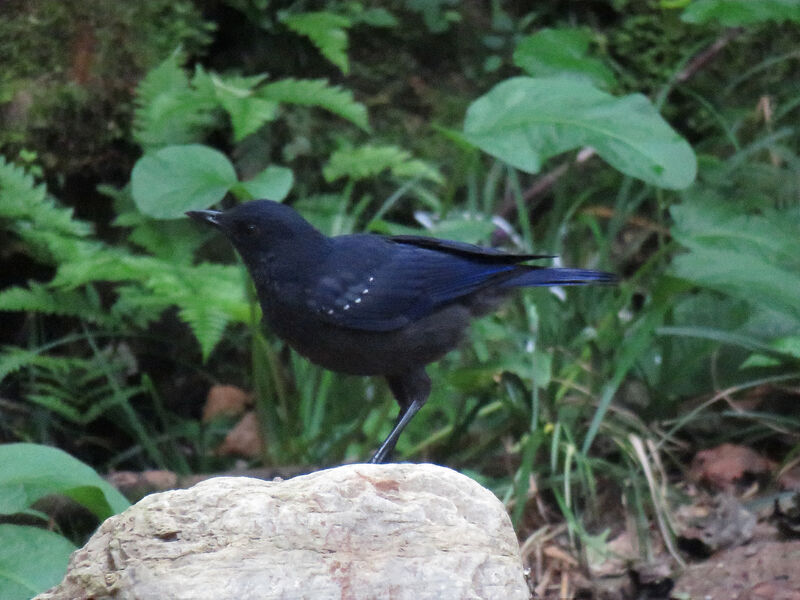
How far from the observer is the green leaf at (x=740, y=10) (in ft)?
13.3

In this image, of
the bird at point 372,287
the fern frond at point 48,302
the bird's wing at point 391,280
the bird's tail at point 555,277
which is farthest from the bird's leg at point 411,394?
the fern frond at point 48,302

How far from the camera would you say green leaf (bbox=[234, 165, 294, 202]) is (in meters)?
3.51

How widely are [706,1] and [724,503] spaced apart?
199cm

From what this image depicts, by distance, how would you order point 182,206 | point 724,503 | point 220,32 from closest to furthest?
point 182,206 < point 724,503 < point 220,32

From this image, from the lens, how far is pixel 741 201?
15.1ft

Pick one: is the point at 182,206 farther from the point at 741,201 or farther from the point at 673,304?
the point at 741,201

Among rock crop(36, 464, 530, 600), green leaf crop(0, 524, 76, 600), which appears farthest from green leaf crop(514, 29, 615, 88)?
green leaf crop(0, 524, 76, 600)

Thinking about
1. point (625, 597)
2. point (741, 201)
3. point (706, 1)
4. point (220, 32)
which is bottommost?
point (625, 597)

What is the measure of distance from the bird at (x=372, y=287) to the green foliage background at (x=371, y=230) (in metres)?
0.34

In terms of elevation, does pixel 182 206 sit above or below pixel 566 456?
above

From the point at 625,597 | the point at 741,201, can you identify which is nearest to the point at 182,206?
the point at 625,597

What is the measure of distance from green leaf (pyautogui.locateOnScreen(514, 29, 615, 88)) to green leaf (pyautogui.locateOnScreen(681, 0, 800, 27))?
50 cm

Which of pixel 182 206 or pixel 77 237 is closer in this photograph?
pixel 182 206

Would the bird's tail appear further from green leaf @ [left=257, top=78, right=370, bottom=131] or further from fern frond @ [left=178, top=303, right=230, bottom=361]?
green leaf @ [left=257, top=78, right=370, bottom=131]
